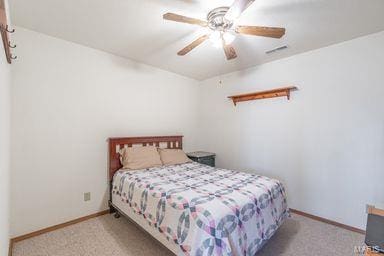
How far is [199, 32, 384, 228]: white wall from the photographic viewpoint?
2.23 m

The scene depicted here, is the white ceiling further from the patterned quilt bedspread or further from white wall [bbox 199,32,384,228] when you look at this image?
the patterned quilt bedspread

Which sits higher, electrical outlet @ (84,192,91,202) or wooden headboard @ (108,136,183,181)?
wooden headboard @ (108,136,183,181)

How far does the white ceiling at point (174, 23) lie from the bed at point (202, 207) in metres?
1.75

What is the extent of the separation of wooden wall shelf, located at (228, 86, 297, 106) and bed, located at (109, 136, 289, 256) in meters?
1.44

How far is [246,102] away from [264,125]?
0.54m

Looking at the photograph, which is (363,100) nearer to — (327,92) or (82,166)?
(327,92)

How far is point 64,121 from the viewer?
241cm

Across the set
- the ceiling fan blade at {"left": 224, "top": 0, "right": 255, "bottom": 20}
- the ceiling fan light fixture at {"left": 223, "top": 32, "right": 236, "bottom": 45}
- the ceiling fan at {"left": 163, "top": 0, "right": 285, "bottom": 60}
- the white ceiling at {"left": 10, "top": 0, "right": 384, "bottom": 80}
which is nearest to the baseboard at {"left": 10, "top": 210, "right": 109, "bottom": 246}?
the white ceiling at {"left": 10, "top": 0, "right": 384, "bottom": 80}

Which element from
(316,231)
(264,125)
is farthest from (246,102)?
(316,231)

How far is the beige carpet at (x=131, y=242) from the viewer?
1.91 metres

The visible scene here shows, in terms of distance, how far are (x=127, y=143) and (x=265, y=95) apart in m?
2.37

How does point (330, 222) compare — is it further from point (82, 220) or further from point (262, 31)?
point (82, 220)

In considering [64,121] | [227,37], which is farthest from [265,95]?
[64,121]

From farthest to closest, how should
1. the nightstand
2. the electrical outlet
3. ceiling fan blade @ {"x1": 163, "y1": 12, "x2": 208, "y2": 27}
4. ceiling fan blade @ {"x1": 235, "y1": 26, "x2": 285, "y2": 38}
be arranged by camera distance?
1. the electrical outlet
2. ceiling fan blade @ {"x1": 235, "y1": 26, "x2": 285, "y2": 38}
3. ceiling fan blade @ {"x1": 163, "y1": 12, "x2": 208, "y2": 27}
4. the nightstand
